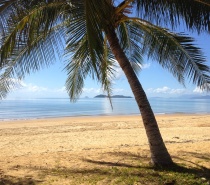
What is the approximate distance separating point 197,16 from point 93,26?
7.26 ft

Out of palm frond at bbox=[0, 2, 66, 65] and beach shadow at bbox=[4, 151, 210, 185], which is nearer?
palm frond at bbox=[0, 2, 66, 65]

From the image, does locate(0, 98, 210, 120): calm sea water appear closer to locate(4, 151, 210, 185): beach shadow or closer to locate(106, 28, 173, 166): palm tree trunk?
locate(4, 151, 210, 185): beach shadow

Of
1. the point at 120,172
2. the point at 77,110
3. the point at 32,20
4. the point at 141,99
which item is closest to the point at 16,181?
the point at 120,172

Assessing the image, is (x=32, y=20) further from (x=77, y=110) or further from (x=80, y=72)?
(x=77, y=110)

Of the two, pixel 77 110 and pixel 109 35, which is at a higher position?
pixel 109 35

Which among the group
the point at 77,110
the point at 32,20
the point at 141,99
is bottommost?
the point at 77,110

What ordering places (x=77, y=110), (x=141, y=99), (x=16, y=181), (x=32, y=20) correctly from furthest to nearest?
(x=77, y=110) < (x=141, y=99) < (x=16, y=181) < (x=32, y=20)

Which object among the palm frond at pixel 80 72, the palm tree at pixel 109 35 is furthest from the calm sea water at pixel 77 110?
the palm tree at pixel 109 35

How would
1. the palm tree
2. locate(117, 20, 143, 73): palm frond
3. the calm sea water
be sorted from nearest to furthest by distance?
the palm tree
locate(117, 20, 143, 73): palm frond
the calm sea water

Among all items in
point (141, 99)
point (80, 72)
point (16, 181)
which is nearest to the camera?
point (16, 181)

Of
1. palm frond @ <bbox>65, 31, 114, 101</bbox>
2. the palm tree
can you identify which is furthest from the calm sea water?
the palm tree

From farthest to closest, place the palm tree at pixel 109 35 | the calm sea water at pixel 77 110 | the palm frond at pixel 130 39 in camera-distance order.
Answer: the calm sea water at pixel 77 110, the palm frond at pixel 130 39, the palm tree at pixel 109 35

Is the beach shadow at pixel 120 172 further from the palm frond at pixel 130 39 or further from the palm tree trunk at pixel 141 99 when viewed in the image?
the palm frond at pixel 130 39

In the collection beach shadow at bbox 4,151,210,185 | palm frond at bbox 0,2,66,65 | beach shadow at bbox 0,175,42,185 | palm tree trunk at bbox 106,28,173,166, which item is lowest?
beach shadow at bbox 0,175,42,185
